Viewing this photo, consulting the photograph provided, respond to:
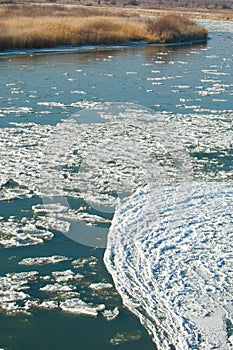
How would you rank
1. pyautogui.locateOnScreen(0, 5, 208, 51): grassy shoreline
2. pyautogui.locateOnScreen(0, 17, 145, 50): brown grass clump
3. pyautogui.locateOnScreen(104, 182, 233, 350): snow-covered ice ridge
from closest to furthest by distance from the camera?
pyautogui.locateOnScreen(104, 182, 233, 350): snow-covered ice ridge
pyautogui.locateOnScreen(0, 17, 145, 50): brown grass clump
pyautogui.locateOnScreen(0, 5, 208, 51): grassy shoreline

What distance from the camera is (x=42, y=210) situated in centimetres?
619

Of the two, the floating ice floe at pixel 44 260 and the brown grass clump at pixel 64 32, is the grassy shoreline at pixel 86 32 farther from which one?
the floating ice floe at pixel 44 260

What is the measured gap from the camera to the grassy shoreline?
20.0 m

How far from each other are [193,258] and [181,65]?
517 inches

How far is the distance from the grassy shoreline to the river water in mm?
7966

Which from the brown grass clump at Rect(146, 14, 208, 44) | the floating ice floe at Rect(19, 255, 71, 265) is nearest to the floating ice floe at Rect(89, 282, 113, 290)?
the floating ice floe at Rect(19, 255, 71, 265)

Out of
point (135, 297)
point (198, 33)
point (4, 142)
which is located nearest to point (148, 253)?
point (135, 297)

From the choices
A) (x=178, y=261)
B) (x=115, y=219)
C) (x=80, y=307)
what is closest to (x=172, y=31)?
(x=115, y=219)

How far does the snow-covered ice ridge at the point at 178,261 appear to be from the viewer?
13.4 feet

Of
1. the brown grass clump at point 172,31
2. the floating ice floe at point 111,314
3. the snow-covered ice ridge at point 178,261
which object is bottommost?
the floating ice floe at point 111,314

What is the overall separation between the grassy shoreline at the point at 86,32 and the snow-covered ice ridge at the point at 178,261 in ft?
46.3

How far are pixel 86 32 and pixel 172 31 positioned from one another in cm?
449

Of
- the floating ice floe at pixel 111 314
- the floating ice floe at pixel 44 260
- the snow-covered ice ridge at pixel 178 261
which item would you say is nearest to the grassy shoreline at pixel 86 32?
the snow-covered ice ridge at pixel 178 261

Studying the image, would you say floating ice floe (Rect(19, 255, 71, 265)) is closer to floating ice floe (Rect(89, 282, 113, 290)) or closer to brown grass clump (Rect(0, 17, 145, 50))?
floating ice floe (Rect(89, 282, 113, 290))
